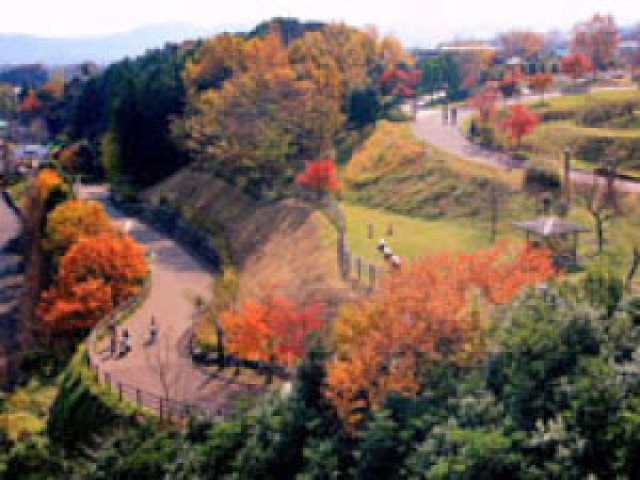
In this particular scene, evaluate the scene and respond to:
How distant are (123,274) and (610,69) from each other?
49.0 meters

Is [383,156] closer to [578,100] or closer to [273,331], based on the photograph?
[578,100]

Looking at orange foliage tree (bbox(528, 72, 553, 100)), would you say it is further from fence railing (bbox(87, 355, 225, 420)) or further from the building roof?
fence railing (bbox(87, 355, 225, 420))

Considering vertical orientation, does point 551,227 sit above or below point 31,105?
below

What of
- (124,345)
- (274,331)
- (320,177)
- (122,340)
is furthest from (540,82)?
(124,345)

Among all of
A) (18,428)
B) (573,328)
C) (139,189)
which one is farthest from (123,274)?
(139,189)

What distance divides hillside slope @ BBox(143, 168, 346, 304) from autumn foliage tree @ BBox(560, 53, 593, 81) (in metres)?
26.7

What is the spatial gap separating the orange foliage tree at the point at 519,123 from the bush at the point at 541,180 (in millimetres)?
7168

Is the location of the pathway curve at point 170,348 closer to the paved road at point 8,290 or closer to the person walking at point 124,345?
the person walking at point 124,345

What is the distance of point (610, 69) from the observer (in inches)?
2778

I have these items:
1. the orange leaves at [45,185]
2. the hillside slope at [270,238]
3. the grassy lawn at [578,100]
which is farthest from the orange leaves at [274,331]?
the grassy lawn at [578,100]

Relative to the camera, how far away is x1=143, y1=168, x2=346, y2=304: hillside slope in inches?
1435

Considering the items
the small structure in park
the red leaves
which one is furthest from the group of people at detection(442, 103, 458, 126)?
the small structure in park

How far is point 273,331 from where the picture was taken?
28344 millimetres

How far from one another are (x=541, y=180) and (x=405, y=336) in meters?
22.5
